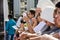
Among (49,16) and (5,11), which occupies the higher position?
(49,16)

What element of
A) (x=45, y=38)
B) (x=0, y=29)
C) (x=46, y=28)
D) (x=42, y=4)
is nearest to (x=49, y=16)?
(x=46, y=28)

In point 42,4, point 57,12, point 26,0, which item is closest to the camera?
point 57,12

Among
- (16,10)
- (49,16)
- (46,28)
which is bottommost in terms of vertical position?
(16,10)

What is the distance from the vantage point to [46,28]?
162 centimetres

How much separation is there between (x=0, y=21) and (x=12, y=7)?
0.61 meters

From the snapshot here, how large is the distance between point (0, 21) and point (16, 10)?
61 centimetres

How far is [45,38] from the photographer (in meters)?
0.89

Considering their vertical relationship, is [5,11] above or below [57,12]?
below

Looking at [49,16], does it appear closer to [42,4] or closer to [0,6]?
[42,4]

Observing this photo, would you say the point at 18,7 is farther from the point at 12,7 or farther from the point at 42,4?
the point at 42,4

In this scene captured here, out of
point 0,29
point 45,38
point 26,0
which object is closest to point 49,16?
point 45,38

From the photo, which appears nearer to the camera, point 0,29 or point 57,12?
point 57,12

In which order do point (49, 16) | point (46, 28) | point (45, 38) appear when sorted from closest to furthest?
point (45, 38) → point (49, 16) → point (46, 28)

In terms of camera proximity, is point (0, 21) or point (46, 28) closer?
point (46, 28)
